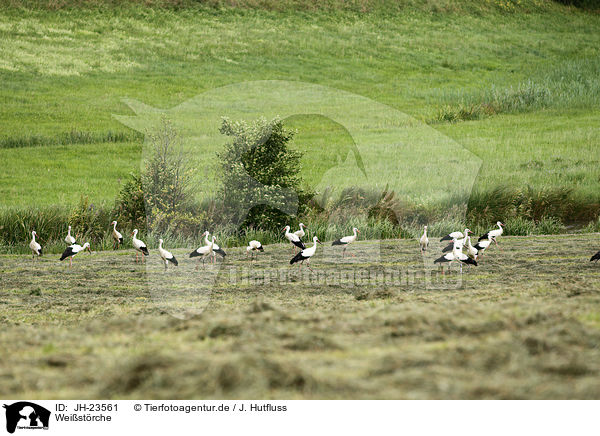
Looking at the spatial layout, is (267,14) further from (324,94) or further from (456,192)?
(456,192)

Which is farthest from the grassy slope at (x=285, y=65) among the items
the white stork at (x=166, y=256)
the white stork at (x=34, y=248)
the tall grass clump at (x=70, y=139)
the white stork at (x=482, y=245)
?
the white stork at (x=166, y=256)

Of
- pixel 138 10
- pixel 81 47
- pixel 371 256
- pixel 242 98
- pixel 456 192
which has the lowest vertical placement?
pixel 371 256

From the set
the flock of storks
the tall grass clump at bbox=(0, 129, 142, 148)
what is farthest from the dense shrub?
the tall grass clump at bbox=(0, 129, 142, 148)

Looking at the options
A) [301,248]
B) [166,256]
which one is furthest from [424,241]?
[166,256]

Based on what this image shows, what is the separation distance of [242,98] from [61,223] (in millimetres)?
11842

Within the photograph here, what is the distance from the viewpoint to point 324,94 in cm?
2206

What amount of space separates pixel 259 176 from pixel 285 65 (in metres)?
15.0

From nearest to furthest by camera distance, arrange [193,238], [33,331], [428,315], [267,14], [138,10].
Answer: [428,315]
[33,331]
[193,238]
[138,10]
[267,14]

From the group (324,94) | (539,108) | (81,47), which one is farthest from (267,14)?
(539,108)

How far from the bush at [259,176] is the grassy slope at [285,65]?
3.46m

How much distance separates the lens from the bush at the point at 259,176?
9.54 metres

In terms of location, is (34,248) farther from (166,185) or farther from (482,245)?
(482,245)

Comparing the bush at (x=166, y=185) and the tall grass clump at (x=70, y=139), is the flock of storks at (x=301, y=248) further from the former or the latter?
the tall grass clump at (x=70, y=139)

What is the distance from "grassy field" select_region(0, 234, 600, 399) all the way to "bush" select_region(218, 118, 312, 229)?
195 centimetres
